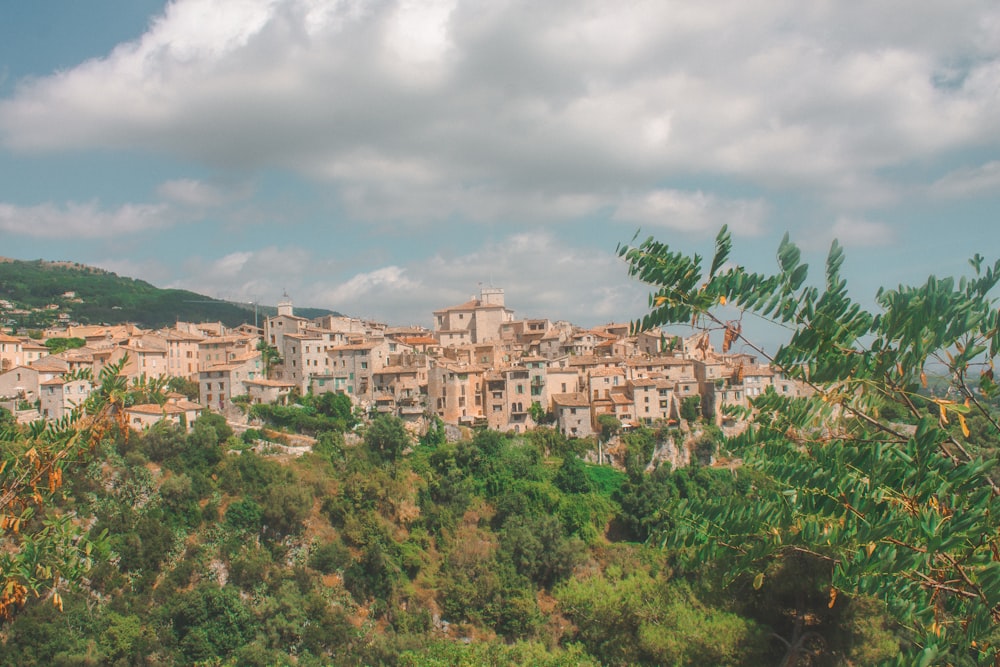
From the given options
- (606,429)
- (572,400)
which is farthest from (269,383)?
(606,429)

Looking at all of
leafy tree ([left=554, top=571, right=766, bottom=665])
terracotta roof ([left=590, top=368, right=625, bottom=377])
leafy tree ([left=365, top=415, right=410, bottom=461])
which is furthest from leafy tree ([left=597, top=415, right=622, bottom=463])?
leafy tree ([left=554, top=571, right=766, bottom=665])

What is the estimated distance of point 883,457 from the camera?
458 cm

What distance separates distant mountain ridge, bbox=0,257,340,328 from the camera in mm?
97062

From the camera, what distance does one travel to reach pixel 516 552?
110 feet

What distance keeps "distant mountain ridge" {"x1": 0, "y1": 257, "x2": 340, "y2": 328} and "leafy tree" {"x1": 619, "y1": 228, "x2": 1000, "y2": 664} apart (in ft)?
318

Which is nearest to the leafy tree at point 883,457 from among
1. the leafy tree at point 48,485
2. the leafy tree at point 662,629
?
the leafy tree at point 48,485

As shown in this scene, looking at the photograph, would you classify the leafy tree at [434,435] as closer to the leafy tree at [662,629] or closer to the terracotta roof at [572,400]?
the terracotta roof at [572,400]

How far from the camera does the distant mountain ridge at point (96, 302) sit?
318 feet

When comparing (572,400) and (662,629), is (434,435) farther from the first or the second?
(662,629)

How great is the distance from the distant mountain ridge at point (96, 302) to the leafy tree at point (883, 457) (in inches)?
3813

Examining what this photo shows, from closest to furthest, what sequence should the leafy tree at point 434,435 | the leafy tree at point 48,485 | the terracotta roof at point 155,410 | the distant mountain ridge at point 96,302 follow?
the leafy tree at point 48,485
the terracotta roof at point 155,410
the leafy tree at point 434,435
the distant mountain ridge at point 96,302

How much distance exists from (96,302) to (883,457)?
124791mm

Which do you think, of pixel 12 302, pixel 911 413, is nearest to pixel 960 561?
pixel 911 413

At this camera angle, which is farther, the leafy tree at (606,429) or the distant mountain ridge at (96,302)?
the distant mountain ridge at (96,302)
